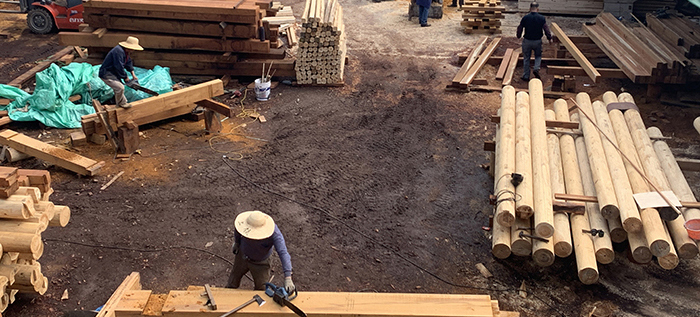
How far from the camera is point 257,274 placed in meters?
7.66

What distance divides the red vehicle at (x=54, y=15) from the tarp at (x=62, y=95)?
558cm

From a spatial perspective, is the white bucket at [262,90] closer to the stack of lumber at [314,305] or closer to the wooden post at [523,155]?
the wooden post at [523,155]

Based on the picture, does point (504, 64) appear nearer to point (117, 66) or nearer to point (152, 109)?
point (152, 109)

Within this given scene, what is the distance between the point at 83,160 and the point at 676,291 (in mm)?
10325

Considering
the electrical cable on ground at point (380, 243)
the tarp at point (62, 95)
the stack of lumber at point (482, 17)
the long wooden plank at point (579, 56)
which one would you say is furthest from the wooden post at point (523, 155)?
the stack of lumber at point (482, 17)

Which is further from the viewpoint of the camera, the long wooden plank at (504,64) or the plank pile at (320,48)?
the long wooden plank at (504,64)

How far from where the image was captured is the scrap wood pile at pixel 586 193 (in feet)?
26.8

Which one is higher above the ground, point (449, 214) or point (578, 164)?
point (578, 164)

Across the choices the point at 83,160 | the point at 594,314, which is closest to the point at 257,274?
the point at 594,314

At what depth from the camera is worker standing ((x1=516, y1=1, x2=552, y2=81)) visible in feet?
54.0

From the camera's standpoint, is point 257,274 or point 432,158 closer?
point 257,274

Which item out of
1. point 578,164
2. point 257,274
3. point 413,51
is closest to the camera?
point 257,274

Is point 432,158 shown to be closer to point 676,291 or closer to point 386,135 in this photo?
point 386,135

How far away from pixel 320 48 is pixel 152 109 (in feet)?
16.0
